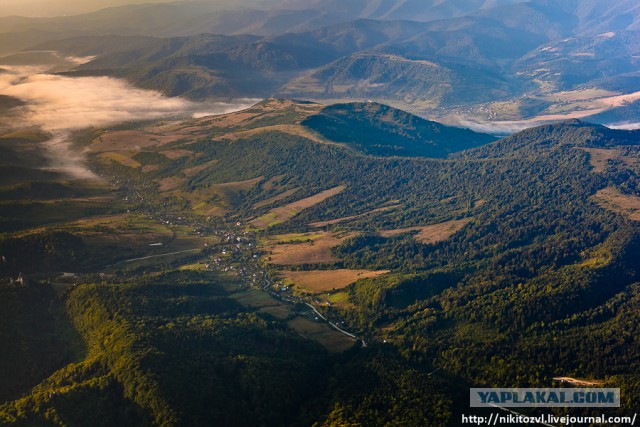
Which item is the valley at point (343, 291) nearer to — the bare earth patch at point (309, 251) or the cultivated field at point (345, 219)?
the bare earth patch at point (309, 251)

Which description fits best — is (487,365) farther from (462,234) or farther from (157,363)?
(462,234)

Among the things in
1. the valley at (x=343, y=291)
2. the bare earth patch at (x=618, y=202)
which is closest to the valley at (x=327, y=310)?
the valley at (x=343, y=291)

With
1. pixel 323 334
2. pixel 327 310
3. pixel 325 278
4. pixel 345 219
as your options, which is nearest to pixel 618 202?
pixel 345 219

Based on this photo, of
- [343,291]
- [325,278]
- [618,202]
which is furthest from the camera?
[618,202]

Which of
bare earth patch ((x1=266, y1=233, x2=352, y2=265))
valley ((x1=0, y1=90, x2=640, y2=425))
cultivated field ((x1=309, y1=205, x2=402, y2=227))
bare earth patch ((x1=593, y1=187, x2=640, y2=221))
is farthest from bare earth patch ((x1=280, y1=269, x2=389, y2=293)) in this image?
bare earth patch ((x1=593, y1=187, x2=640, y2=221))

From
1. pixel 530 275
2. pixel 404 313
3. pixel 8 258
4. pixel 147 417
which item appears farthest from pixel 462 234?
pixel 8 258

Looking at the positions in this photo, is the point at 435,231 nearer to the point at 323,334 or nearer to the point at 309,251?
the point at 309,251

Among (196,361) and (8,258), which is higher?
(8,258)

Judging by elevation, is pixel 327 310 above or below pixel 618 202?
below
